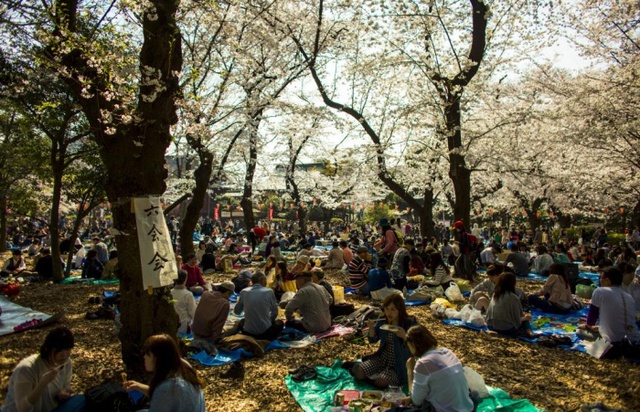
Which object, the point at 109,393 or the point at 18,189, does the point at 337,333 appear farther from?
the point at 18,189

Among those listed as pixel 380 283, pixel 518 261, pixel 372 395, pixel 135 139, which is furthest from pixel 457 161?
pixel 135 139

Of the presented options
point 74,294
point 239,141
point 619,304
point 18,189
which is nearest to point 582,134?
point 619,304

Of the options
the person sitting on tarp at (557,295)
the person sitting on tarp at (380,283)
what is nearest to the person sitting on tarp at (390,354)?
the person sitting on tarp at (380,283)

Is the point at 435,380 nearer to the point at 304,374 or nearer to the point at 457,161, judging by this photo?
the point at 304,374

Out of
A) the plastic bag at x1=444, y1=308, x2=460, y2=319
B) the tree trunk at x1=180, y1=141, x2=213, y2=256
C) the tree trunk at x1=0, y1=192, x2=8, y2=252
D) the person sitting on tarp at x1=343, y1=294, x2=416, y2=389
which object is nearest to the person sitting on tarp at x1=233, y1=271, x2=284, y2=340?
the person sitting on tarp at x1=343, y1=294, x2=416, y2=389

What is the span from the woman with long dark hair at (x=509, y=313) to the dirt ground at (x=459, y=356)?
21 cm

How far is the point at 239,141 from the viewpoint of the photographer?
20.6 metres

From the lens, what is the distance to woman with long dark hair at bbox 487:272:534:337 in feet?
23.0

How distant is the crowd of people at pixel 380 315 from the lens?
355 cm

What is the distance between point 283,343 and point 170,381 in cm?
365

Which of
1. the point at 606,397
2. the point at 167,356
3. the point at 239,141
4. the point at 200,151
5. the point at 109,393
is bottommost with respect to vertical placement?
the point at 606,397

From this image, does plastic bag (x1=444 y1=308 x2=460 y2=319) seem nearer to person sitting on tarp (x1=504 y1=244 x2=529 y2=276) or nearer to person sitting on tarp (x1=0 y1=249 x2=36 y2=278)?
person sitting on tarp (x1=504 y1=244 x2=529 y2=276)

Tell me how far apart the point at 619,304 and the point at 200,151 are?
975 cm

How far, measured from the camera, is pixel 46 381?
3.53 m
